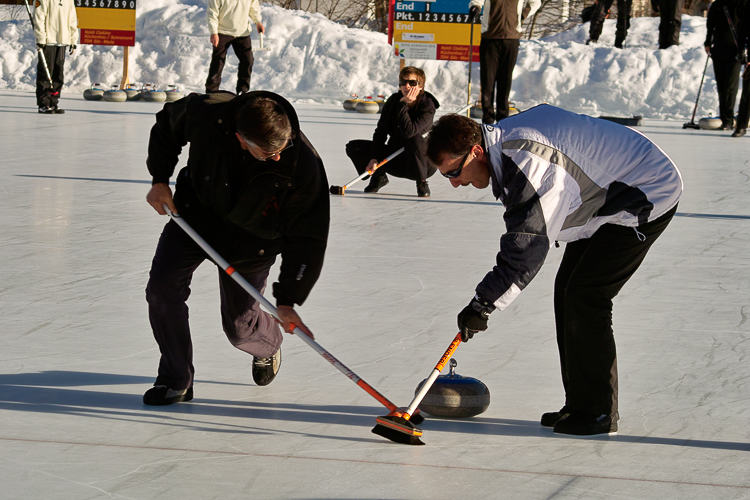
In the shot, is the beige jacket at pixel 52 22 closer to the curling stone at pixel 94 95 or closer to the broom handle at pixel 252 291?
the curling stone at pixel 94 95

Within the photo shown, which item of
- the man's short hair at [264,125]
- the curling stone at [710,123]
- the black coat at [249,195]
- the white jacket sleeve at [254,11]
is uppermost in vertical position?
the man's short hair at [264,125]

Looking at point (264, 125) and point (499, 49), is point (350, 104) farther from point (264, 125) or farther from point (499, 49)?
point (264, 125)

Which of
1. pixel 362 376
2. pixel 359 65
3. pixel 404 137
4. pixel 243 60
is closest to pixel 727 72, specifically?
pixel 243 60

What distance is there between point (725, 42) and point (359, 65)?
9.49m

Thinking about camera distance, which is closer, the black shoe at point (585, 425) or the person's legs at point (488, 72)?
the black shoe at point (585, 425)

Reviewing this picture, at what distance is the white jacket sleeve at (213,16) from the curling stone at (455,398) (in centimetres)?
1204

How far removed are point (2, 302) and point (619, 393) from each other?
284 cm

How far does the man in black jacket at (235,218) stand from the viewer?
10.6ft

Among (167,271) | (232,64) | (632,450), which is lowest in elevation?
(232,64)

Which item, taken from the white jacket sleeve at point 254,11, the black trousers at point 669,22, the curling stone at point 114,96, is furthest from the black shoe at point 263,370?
the black trousers at point 669,22

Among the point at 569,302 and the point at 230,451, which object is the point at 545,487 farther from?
the point at 230,451

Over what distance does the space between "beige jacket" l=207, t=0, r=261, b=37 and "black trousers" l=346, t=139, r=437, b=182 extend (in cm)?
694

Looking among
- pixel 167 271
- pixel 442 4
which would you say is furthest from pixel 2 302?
pixel 442 4

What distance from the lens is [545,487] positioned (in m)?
2.76
